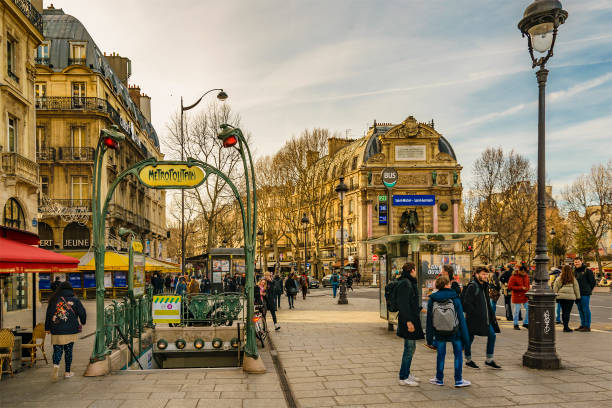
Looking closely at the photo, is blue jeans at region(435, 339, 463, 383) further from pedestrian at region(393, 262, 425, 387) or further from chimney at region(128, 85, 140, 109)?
chimney at region(128, 85, 140, 109)

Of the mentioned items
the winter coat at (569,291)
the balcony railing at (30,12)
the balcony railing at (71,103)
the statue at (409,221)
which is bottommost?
the winter coat at (569,291)

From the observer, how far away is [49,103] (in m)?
34.9

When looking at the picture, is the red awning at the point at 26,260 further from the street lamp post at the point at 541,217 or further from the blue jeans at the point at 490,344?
the street lamp post at the point at 541,217

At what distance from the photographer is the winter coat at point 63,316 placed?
8.74 metres

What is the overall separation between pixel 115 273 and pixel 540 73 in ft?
85.8

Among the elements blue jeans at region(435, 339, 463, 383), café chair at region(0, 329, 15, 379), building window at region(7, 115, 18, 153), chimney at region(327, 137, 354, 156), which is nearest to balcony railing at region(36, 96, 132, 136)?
building window at region(7, 115, 18, 153)

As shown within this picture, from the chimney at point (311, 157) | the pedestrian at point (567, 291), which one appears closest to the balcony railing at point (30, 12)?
the pedestrian at point (567, 291)

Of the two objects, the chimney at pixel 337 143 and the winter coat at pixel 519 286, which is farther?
the chimney at pixel 337 143

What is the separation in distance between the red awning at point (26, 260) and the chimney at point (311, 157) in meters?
44.0

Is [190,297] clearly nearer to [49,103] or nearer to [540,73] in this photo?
[540,73]

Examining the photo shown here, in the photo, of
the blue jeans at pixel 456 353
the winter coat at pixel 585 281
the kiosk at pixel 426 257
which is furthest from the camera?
the winter coat at pixel 585 281

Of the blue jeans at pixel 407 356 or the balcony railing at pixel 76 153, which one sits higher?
the balcony railing at pixel 76 153

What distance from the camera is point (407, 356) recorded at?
25.4 ft

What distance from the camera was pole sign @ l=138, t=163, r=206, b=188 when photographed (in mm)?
9406
